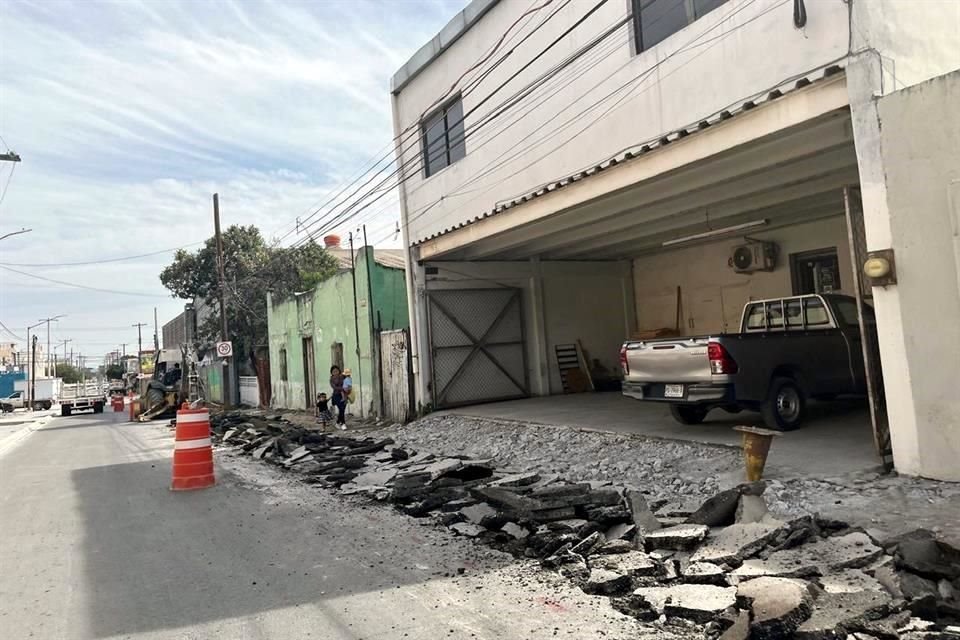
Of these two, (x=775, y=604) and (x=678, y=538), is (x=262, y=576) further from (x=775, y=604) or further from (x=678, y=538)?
(x=775, y=604)

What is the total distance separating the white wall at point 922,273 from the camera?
6.12 m

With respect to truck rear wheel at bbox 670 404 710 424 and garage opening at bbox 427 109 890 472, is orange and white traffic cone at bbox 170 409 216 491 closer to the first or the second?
garage opening at bbox 427 109 890 472

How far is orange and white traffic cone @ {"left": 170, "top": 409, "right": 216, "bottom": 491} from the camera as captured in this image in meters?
9.51

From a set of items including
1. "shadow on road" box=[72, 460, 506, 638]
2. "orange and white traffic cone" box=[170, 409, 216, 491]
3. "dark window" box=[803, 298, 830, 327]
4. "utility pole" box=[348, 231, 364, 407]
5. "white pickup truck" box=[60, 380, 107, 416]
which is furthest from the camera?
"white pickup truck" box=[60, 380, 107, 416]

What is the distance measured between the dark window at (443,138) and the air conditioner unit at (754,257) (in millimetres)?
6595

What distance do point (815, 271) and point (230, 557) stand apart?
42.5ft

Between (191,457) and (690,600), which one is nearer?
(690,600)

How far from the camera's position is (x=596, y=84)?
10.3 m

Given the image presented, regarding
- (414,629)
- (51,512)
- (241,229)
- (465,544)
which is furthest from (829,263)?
(241,229)

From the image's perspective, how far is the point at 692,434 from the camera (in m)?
A: 9.34

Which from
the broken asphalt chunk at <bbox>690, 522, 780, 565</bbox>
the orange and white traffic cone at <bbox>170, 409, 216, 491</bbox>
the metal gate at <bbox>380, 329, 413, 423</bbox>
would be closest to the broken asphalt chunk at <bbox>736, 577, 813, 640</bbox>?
the broken asphalt chunk at <bbox>690, 522, 780, 565</bbox>

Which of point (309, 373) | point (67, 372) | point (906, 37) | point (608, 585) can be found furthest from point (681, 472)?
point (67, 372)

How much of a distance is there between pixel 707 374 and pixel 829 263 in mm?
7049

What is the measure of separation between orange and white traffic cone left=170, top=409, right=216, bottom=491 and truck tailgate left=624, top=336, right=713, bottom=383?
6.28m
